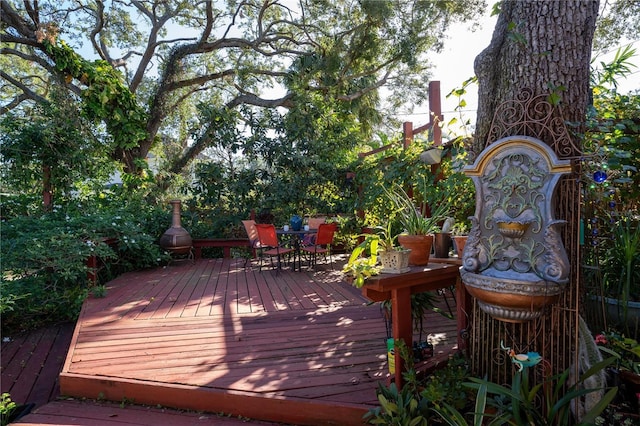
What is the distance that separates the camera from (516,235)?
5.77 ft

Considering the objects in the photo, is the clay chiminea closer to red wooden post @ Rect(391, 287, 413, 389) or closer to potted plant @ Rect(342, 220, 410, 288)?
potted plant @ Rect(342, 220, 410, 288)

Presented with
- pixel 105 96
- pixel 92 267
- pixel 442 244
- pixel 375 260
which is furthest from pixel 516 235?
pixel 105 96

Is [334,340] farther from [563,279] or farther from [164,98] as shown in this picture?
[164,98]

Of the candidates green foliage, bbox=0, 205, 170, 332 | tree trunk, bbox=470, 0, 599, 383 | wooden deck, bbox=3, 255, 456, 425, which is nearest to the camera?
tree trunk, bbox=470, 0, 599, 383

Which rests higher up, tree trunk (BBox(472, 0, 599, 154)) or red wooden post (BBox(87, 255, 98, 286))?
tree trunk (BBox(472, 0, 599, 154))

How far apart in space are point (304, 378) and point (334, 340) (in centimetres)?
65

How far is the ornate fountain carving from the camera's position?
1.66 m

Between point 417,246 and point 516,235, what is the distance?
0.58 meters

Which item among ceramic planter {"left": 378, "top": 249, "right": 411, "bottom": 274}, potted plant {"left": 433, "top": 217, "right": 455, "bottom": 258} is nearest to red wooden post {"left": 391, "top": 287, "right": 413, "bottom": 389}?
ceramic planter {"left": 378, "top": 249, "right": 411, "bottom": 274}

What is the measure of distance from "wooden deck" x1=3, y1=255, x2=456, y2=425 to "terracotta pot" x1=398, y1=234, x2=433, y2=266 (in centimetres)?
61

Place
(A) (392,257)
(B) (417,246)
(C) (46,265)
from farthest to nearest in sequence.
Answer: (C) (46,265), (B) (417,246), (A) (392,257)

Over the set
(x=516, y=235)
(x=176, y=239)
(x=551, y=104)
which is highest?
(x=551, y=104)

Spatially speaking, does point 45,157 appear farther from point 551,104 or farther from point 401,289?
point 551,104

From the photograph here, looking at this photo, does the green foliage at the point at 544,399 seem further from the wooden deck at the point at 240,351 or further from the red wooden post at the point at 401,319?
the wooden deck at the point at 240,351
